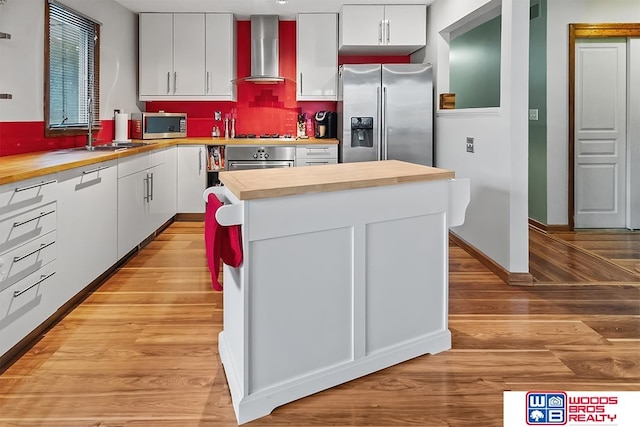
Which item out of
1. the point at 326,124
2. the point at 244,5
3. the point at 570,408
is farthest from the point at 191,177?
the point at 570,408

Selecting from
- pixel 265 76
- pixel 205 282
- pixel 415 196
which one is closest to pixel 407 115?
pixel 265 76

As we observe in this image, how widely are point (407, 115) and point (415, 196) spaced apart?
11.2ft

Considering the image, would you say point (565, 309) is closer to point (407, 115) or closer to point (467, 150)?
point (467, 150)

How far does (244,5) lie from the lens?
607 centimetres

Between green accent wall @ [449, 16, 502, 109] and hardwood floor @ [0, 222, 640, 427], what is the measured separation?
3.74 meters

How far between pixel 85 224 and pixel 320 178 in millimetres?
1788

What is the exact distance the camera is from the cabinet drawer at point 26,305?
2506mm

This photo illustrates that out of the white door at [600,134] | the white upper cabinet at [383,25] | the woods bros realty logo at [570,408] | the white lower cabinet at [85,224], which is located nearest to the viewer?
the woods bros realty logo at [570,408]

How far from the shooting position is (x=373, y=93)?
588cm

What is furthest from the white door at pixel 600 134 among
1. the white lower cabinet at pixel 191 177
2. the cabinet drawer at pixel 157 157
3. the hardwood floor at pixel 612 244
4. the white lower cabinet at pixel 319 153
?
the cabinet drawer at pixel 157 157

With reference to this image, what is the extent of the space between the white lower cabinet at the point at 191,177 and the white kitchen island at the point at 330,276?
373 cm

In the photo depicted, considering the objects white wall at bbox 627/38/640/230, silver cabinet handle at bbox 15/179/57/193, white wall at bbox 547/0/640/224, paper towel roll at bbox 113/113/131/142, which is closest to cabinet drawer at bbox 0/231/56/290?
silver cabinet handle at bbox 15/179/57/193

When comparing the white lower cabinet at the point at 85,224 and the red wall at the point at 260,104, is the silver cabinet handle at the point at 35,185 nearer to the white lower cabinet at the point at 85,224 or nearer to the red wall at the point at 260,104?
the white lower cabinet at the point at 85,224

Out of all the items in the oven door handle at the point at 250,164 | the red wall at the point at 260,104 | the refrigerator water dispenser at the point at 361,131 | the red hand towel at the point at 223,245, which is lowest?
the red hand towel at the point at 223,245
